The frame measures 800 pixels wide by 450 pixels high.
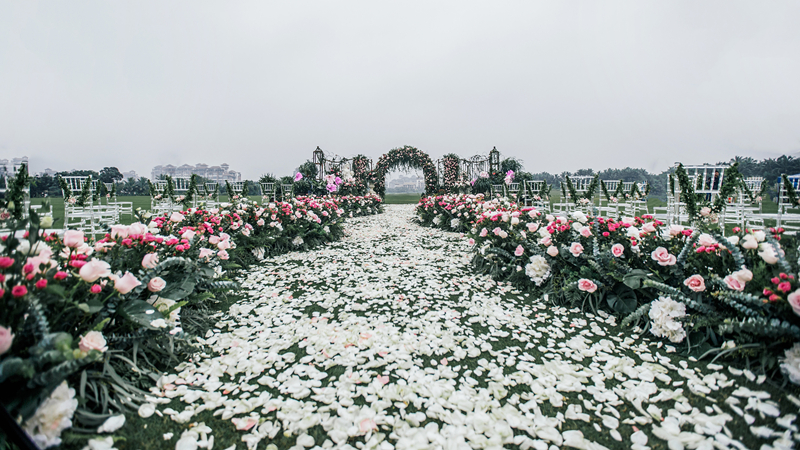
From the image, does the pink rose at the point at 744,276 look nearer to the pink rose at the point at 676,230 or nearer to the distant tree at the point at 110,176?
the pink rose at the point at 676,230

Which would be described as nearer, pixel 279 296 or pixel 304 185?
pixel 279 296

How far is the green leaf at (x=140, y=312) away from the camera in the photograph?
192cm

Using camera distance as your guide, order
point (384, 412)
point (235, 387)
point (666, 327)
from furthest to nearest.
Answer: point (666, 327) → point (235, 387) → point (384, 412)

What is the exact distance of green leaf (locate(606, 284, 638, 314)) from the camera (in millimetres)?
2730

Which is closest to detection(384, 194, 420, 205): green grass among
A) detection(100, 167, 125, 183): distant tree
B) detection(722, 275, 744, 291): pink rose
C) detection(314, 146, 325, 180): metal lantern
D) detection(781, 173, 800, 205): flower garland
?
detection(314, 146, 325, 180): metal lantern

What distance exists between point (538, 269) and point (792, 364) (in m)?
1.82

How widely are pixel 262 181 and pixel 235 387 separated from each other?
43.6ft

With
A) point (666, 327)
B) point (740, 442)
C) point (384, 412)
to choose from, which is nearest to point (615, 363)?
point (666, 327)

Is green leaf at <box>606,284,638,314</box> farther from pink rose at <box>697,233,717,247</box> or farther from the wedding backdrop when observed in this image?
pink rose at <box>697,233,717,247</box>

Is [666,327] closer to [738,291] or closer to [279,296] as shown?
[738,291]

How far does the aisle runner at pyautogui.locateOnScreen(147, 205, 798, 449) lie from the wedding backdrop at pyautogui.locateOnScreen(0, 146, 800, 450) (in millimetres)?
12

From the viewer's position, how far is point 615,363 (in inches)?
84.7

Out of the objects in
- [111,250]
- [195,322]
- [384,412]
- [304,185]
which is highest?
[304,185]

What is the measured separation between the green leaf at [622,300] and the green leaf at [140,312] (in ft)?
10.8
